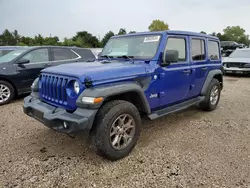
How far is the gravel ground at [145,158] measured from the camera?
8.59 ft

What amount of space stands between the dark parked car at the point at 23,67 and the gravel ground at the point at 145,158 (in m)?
1.62

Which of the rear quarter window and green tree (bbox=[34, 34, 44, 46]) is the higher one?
green tree (bbox=[34, 34, 44, 46])

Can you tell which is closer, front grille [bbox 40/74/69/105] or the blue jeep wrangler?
the blue jeep wrangler

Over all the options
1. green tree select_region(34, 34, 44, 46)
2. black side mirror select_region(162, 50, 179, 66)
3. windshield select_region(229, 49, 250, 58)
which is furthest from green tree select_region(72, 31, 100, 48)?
black side mirror select_region(162, 50, 179, 66)

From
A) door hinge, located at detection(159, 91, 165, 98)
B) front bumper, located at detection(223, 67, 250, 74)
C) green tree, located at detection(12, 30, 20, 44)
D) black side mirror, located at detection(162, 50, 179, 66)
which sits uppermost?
green tree, located at detection(12, 30, 20, 44)

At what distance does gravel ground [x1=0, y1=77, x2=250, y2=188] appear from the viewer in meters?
2.62

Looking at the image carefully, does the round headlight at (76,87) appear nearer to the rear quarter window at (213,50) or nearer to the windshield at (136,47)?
the windshield at (136,47)

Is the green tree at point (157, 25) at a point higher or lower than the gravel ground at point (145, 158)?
higher

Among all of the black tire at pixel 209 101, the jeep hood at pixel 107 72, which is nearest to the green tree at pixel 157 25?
the black tire at pixel 209 101

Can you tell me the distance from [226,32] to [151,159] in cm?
8360

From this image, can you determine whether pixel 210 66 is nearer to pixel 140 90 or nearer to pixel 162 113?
pixel 162 113

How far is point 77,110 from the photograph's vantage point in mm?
2770

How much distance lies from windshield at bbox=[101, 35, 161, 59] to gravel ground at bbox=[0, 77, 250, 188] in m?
1.45

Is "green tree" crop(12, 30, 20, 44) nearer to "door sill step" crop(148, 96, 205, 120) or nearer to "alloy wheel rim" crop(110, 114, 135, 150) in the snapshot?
"door sill step" crop(148, 96, 205, 120)
